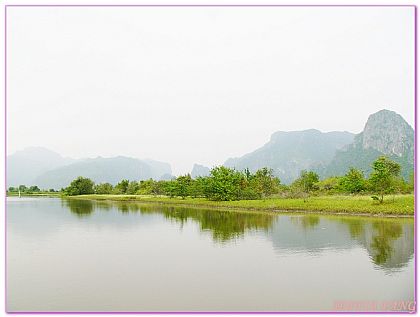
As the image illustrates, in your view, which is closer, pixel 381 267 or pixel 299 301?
pixel 299 301

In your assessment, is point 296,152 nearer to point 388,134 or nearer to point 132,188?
point 388,134

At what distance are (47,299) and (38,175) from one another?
190183 millimetres

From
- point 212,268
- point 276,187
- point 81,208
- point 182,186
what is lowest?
point 81,208

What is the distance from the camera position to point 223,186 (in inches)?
1467

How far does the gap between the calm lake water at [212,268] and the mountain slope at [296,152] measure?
114294mm

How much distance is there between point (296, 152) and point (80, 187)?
92.6 m

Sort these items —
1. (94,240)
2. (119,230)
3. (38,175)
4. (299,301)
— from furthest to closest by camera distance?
(38,175) → (119,230) → (94,240) → (299,301)

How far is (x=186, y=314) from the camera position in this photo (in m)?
7.86

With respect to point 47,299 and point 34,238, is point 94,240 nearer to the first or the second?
point 34,238

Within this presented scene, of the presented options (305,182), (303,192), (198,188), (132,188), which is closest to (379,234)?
(303,192)

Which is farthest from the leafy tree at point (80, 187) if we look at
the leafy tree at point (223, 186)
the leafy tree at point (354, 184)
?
the leafy tree at point (354, 184)

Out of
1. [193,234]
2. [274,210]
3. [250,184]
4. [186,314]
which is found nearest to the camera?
[186,314]

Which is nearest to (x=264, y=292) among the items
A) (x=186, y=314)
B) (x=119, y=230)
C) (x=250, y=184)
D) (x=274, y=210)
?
(x=186, y=314)

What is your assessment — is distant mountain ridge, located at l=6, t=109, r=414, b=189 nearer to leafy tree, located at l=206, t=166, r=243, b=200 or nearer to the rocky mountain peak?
the rocky mountain peak
